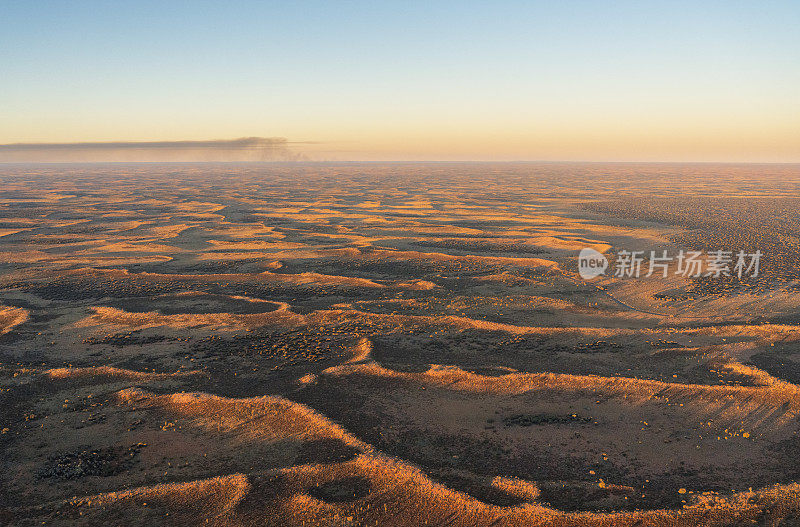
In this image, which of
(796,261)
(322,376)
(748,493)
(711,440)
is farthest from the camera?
(796,261)

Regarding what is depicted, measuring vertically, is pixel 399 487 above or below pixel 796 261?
below

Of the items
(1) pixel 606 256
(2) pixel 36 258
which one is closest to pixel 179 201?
(2) pixel 36 258

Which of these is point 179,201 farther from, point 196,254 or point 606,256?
point 606,256

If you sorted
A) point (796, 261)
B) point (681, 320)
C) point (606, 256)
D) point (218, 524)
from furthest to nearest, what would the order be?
point (606, 256) → point (796, 261) → point (681, 320) → point (218, 524)

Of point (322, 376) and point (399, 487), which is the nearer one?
point (399, 487)

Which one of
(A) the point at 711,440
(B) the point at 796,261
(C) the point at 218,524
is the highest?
(B) the point at 796,261

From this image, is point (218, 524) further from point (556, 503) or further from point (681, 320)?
point (681, 320)
